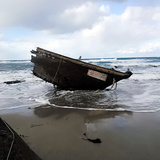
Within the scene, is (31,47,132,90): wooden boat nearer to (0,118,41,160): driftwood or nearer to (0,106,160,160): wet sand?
(0,106,160,160): wet sand

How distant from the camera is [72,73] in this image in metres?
7.54

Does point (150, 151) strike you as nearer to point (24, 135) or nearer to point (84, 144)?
point (84, 144)

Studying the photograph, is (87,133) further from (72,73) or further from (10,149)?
(72,73)

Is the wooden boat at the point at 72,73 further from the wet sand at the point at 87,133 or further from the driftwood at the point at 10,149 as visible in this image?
the driftwood at the point at 10,149

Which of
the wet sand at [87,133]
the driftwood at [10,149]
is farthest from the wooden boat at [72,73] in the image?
the driftwood at [10,149]

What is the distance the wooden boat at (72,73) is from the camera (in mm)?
7137

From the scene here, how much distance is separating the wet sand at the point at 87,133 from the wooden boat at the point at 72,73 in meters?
2.65

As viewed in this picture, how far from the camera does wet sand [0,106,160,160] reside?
2.70 m

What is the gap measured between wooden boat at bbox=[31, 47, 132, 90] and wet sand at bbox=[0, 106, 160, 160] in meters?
2.65

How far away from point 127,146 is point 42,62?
6.08 meters

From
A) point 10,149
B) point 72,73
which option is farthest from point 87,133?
point 72,73

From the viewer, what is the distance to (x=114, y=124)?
3.85m

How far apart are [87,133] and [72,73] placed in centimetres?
438

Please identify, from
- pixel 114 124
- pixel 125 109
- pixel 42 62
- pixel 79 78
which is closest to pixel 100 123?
pixel 114 124
